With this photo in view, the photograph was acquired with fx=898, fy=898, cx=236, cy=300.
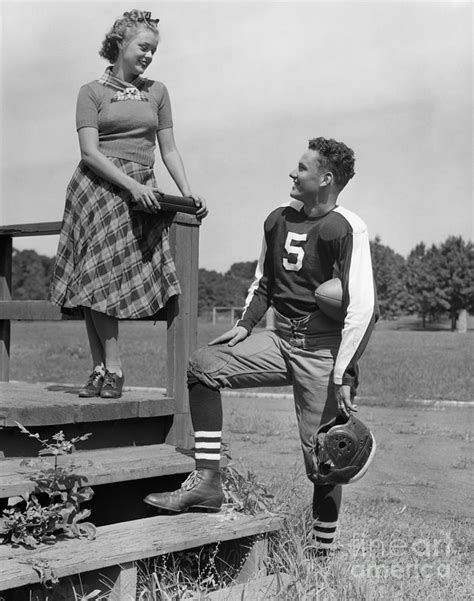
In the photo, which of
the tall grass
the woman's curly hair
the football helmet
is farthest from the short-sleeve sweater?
the tall grass

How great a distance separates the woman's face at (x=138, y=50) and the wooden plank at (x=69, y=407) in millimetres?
1645

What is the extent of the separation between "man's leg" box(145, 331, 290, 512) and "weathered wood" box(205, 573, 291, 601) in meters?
0.39

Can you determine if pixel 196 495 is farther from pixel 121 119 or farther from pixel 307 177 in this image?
pixel 121 119

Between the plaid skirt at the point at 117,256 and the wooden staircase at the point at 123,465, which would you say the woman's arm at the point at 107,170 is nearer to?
the plaid skirt at the point at 117,256

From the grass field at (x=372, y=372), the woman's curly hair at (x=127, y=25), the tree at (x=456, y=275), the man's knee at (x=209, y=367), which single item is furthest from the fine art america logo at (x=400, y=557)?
the tree at (x=456, y=275)

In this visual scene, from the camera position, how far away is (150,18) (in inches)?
176

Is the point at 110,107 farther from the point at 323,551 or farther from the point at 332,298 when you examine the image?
the point at 323,551

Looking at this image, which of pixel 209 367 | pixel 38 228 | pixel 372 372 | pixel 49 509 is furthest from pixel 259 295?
pixel 372 372

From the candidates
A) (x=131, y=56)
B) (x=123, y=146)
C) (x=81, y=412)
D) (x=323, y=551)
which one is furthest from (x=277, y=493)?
(x=131, y=56)

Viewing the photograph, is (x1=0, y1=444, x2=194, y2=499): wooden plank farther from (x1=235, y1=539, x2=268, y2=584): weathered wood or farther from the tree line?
the tree line

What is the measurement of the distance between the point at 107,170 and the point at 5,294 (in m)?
2.32

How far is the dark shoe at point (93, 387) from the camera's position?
4.39 meters

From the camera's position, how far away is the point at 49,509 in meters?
3.54

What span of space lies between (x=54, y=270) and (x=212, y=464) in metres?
1.32
